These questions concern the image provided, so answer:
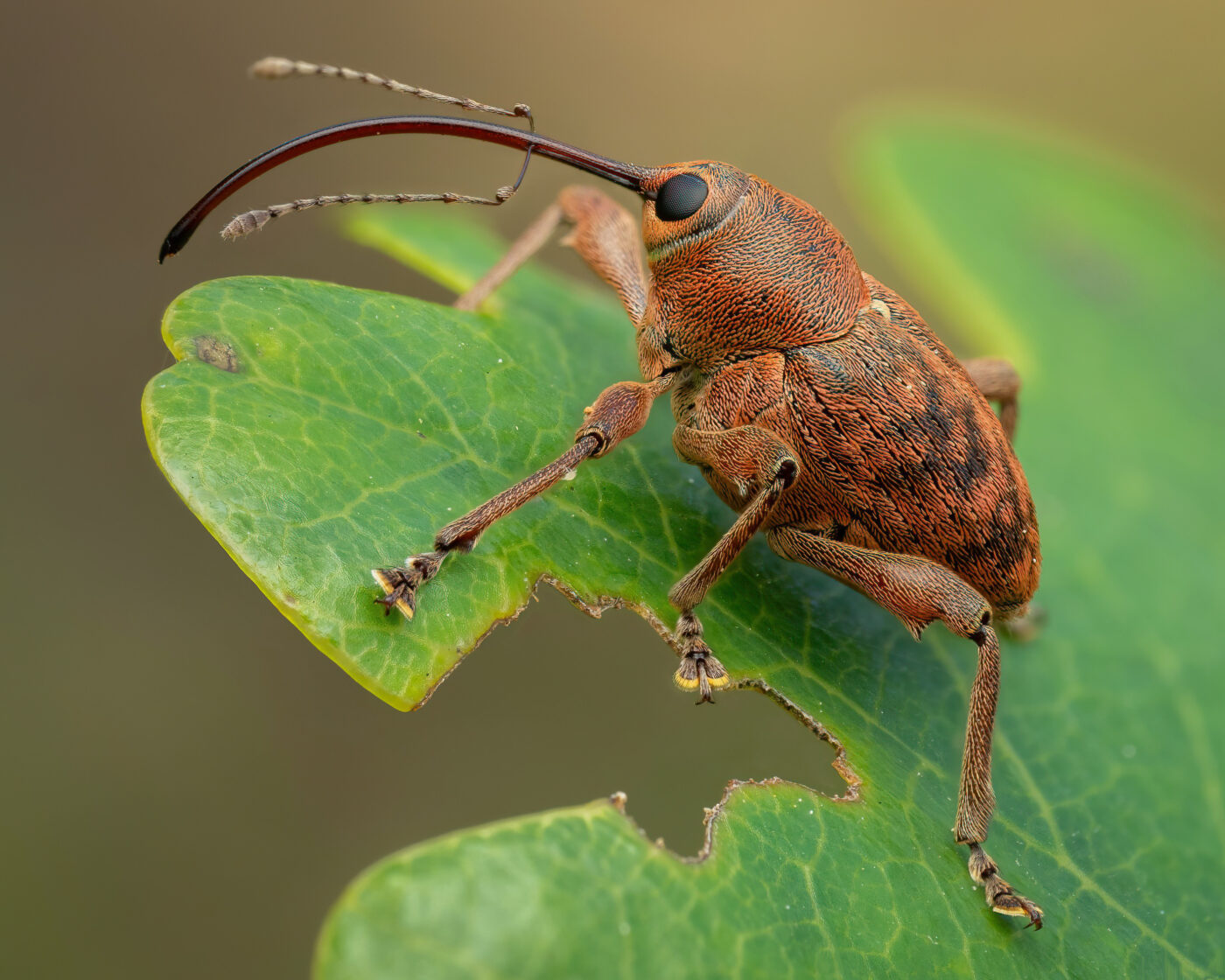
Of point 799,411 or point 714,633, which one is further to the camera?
point 799,411

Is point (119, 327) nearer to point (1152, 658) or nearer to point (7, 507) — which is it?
point (7, 507)

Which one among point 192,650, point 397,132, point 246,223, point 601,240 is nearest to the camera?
point 246,223

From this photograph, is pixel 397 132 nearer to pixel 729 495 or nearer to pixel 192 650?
pixel 729 495

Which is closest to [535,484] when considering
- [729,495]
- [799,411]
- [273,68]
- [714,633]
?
[714,633]

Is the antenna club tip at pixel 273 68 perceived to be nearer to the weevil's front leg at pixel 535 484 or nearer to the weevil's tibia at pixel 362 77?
the weevil's tibia at pixel 362 77

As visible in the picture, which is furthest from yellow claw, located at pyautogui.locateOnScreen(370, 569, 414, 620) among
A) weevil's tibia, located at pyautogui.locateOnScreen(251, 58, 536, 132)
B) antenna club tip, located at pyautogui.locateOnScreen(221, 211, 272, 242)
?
weevil's tibia, located at pyautogui.locateOnScreen(251, 58, 536, 132)

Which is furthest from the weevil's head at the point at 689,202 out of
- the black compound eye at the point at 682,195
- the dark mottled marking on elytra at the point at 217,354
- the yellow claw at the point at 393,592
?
the yellow claw at the point at 393,592
